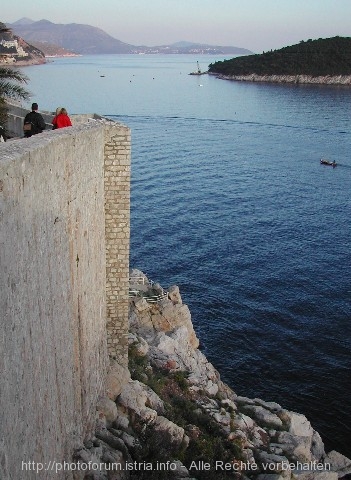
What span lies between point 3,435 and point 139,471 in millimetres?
6489

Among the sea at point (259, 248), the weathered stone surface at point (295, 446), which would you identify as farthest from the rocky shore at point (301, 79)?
the weathered stone surface at point (295, 446)

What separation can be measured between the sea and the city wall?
35.2ft

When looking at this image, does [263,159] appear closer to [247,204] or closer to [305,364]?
[247,204]

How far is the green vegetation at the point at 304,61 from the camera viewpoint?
137 meters

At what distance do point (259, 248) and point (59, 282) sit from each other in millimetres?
25410

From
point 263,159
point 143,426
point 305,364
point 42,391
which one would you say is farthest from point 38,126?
point 263,159

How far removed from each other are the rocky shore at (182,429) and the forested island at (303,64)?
128 meters

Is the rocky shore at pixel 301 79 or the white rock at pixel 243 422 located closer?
the white rock at pixel 243 422

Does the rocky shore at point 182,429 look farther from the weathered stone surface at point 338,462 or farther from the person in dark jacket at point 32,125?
the person in dark jacket at point 32,125

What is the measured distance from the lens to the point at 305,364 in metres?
22.7

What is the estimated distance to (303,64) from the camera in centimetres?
14062

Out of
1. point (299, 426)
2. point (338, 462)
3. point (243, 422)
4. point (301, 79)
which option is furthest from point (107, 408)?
point (301, 79)

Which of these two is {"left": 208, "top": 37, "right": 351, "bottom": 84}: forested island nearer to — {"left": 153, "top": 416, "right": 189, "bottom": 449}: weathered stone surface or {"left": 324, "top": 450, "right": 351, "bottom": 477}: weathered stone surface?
{"left": 324, "top": 450, "right": 351, "bottom": 477}: weathered stone surface

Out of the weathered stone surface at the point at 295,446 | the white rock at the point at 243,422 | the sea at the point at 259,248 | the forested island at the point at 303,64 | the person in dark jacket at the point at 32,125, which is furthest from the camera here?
the forested island at the point at 303,64
